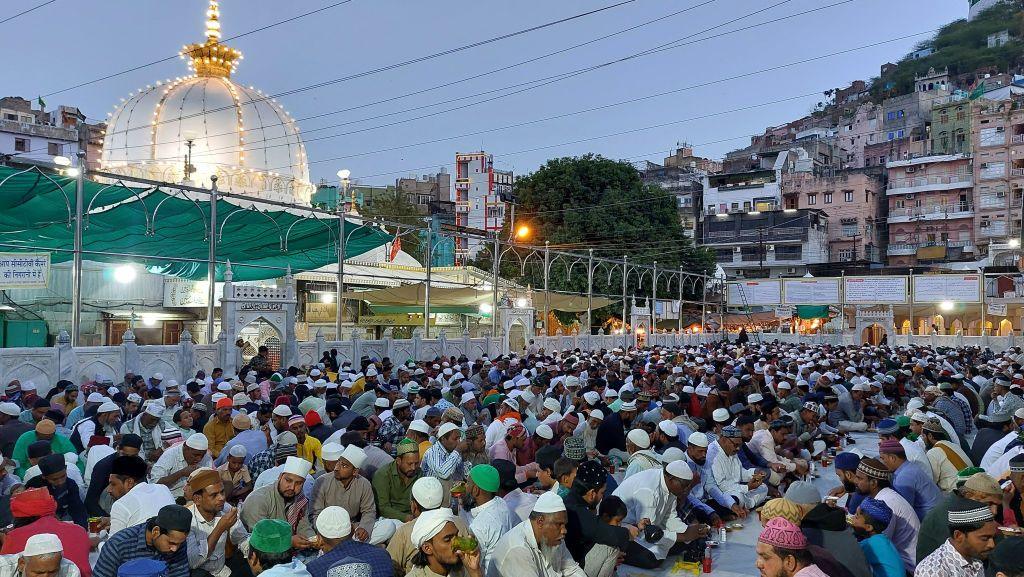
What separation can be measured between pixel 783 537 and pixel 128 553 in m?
3.43

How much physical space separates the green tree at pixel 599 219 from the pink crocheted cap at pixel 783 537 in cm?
3496

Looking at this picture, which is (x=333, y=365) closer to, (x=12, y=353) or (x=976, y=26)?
(x=12, y=353)

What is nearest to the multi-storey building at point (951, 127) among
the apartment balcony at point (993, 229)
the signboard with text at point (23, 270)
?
the apartment balcony at point (993, 229)

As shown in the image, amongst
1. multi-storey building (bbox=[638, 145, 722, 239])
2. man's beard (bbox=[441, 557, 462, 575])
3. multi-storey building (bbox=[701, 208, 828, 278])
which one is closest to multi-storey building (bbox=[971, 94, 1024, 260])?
multi-storey building (bbox=[701, 208, 828, 278])

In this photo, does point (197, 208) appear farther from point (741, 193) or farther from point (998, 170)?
point (998, 170)

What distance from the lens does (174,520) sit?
14.6ft

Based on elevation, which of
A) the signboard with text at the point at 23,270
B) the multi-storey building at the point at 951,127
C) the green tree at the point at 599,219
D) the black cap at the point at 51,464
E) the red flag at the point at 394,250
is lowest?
the black cap at the point at 51,464

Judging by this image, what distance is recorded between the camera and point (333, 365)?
17109mm

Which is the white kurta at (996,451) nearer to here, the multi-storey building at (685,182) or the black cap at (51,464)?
the black cap at (51,464)

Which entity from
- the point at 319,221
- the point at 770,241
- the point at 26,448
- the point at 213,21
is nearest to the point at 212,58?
the point at 213,21

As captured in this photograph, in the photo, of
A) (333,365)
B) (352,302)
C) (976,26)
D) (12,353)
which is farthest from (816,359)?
(976,26)

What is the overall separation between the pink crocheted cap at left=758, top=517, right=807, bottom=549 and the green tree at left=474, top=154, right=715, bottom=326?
3496 centimetres

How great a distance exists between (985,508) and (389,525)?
3.49m

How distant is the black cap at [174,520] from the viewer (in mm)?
4457
